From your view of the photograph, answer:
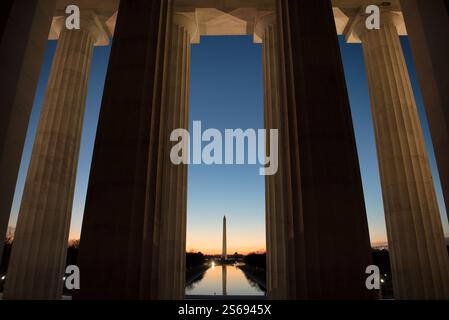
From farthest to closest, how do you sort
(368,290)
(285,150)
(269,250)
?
(269,250), (285,150), (368,290)

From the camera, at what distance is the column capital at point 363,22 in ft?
388

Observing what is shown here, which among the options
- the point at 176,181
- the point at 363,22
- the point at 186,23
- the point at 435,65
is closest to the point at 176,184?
the point at 176,181

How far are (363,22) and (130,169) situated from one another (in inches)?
4753

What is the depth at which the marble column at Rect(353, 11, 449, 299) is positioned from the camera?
290 ft

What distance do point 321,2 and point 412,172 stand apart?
6998 centimetres

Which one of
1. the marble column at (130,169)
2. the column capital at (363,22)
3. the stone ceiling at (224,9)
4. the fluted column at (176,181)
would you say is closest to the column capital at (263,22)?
the stone ceiling at (224,9)

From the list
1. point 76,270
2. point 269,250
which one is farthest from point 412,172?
point 76,270

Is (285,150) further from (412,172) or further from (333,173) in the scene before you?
(412,172)

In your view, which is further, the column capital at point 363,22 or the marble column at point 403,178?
the column capital at point 363,22

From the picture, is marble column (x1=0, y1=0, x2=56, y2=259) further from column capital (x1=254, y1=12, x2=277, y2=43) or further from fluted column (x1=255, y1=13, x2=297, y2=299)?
column capital (x1=254, y1=12, x2=277, y2=43)

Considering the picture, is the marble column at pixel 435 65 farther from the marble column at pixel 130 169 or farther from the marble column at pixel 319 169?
the marble column at pixel 130 169

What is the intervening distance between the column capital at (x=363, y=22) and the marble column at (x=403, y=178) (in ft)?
1.47

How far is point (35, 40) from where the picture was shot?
54969 mm

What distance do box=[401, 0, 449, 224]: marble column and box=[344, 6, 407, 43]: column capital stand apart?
7612 centimetres
